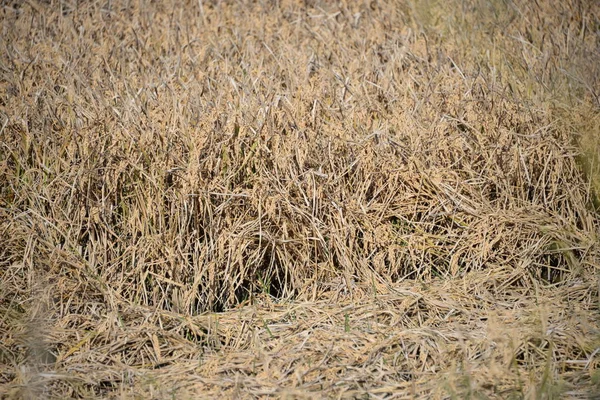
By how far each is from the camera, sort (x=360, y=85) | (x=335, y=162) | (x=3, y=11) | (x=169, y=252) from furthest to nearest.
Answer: (x=3, y=11) → (x=360, y=85) → (x=335, y=162) → (x=169, y=252)

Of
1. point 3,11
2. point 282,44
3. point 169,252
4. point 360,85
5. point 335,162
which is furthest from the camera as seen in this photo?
point 3,11

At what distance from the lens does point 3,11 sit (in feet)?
9.40

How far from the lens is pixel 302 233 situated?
1.86 m

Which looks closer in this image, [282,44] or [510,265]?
[510,265]

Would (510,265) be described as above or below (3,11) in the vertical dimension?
below

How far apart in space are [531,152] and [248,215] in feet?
2.81

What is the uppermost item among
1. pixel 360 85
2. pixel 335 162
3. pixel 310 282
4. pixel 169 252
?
pixel 360 85

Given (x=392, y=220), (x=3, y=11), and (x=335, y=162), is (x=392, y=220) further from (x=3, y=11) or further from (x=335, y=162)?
(x=3, y=11)

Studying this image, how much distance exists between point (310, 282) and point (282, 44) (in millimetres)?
1093

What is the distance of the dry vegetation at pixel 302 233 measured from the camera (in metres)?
1.54

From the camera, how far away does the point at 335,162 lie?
192 centimetres

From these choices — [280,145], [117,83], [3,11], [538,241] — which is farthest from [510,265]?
[3,11]

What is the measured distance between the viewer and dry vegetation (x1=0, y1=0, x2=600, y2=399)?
5.06ft

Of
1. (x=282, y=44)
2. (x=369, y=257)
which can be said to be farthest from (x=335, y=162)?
(x=282, y=44)
